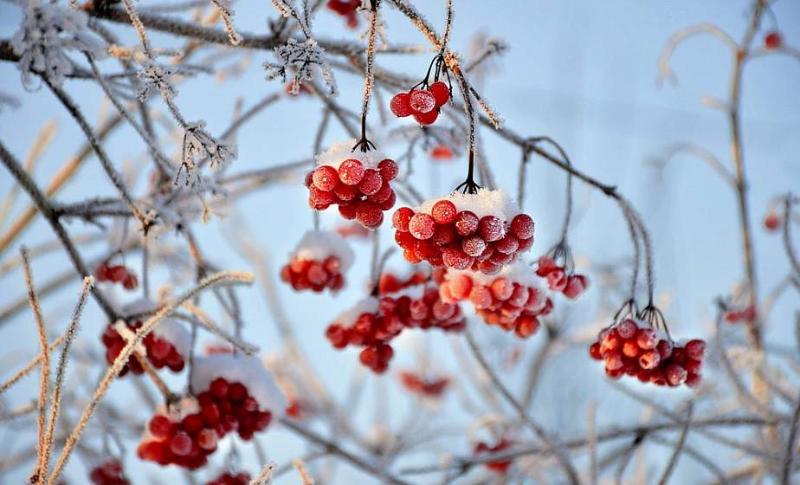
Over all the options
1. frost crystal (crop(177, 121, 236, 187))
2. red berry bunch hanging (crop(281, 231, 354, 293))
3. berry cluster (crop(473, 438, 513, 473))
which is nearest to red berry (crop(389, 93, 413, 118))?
frost crystal (crop(177, 121, 236, 187))

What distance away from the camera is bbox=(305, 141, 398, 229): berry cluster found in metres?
1.03

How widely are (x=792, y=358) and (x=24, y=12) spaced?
2.58m

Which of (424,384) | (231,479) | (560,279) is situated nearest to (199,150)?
(560,279)

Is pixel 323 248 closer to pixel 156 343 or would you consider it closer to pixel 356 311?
pixel 356 311

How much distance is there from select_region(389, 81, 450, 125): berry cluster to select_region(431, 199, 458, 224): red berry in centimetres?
13

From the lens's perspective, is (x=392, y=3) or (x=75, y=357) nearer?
(x=392, y=3)

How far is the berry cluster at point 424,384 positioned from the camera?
Result: 3932 millimetres

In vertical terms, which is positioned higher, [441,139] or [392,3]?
[441,139]

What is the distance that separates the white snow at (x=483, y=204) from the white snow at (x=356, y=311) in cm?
58

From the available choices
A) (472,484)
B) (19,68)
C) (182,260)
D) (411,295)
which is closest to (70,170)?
(182,260)

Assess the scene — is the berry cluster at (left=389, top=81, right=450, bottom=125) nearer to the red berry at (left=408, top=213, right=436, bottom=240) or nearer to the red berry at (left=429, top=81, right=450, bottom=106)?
the red berry at (left=429, top=81, right=450, bottom=106)

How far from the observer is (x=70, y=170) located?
228cm

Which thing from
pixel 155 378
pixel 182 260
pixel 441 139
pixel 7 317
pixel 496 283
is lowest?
pixel 155 378

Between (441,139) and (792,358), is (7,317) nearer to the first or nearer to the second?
(441,139)
